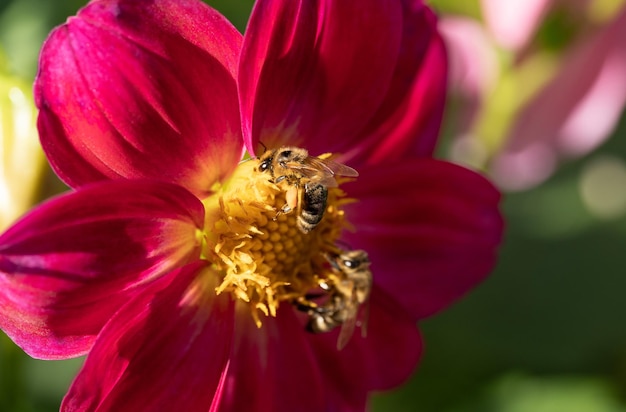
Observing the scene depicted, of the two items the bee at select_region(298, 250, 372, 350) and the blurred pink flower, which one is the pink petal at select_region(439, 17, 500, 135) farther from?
the bee at select_region(298, 250, 372, 350)

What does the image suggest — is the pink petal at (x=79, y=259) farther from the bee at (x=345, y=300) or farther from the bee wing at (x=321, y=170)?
the bee at (x=345, y=300)

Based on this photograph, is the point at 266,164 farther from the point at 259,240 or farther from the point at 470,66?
the point at 470,66

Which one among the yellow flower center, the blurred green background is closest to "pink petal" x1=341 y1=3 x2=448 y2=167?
the yellow flower center

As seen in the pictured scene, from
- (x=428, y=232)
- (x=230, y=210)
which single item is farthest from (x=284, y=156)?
(x=428, y=232)

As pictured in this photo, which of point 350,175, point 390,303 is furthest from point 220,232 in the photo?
point 390,303

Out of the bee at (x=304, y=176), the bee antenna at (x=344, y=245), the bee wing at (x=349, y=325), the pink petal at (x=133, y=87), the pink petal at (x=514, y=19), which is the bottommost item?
the bee wing at (x=349, y=325)

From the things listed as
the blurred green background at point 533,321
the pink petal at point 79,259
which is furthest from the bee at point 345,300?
the blurred green background at point 533,321

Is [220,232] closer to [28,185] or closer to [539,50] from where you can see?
[28,185]

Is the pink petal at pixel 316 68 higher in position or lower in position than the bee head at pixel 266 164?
higher
